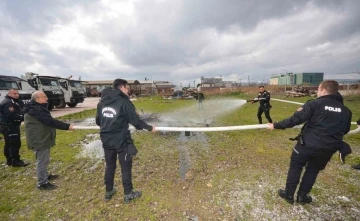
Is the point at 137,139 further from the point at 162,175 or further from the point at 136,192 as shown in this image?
the point at 136,192

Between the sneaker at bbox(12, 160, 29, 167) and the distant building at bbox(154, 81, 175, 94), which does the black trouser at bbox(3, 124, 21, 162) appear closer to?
the sneaker at bbox(12, 160, 29, 167)

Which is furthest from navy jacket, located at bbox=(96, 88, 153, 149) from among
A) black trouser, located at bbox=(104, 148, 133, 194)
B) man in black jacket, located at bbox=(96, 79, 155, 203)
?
black trouser, located at bbox=(104, 148, 133, 194)

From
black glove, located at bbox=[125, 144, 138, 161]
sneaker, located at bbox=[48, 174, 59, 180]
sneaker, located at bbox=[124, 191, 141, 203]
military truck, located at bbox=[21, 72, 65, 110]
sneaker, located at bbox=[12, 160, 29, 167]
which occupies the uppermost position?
military truck, located at bbox=[21, 72, 65, 110]

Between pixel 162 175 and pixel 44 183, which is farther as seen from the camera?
pixel 162 175

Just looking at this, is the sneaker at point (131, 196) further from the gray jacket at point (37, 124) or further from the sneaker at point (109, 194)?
the gray jacket at point (37, 124)

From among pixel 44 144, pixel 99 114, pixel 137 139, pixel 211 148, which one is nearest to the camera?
pixel 99 114

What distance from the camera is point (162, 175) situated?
434cm

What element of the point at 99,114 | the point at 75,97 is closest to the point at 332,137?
the point at 99,114

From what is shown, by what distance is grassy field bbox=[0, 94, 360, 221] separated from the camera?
306 centimetres

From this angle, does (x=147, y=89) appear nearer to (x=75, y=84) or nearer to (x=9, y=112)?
(x=75, y=84)

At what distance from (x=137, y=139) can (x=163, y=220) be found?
476 centimetres

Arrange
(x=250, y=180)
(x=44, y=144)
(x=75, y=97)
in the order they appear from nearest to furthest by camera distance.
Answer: (x=44, y=144), (x=250, y=180), (x=75, y=97)

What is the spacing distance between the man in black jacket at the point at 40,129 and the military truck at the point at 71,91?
55.5ft

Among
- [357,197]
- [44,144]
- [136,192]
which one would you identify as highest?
[44,144]
